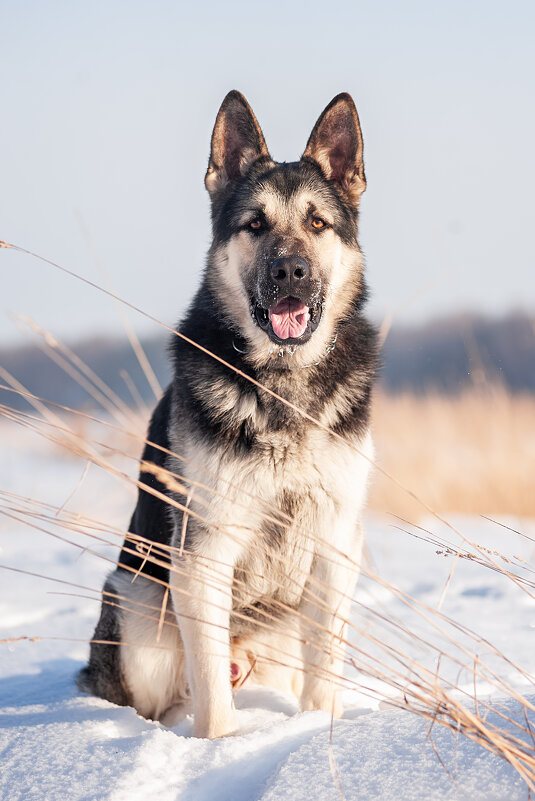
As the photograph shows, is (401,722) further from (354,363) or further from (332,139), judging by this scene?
(332,139)

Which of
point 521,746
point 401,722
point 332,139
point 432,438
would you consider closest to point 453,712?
point 521,746

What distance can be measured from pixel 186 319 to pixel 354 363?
0.76 meters

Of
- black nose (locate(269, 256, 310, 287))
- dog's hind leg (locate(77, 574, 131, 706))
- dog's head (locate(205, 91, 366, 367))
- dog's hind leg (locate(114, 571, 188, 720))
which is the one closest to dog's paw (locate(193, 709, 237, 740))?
dog's hind leg (locate(114, 571, 188, 720))

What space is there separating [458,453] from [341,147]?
22.1ft

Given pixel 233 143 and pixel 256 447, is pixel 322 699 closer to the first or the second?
pixel 256 447

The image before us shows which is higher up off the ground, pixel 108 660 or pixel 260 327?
pixel 260 327

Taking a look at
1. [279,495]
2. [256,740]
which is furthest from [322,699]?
[279,495]

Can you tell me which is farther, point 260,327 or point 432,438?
point 432,438

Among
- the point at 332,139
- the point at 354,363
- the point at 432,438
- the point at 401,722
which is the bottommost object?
the point at 432,438

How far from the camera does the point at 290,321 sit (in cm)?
269

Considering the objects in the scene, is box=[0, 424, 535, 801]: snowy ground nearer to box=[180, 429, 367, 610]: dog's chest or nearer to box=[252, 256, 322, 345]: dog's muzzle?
box=[180, 429, 367, 610]: dog's chest

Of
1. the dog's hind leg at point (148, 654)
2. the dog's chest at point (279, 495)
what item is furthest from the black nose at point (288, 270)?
the dog's hind leg at point (148, 654)

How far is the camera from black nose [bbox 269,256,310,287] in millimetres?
2596

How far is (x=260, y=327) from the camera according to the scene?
Result: 2.74 m
